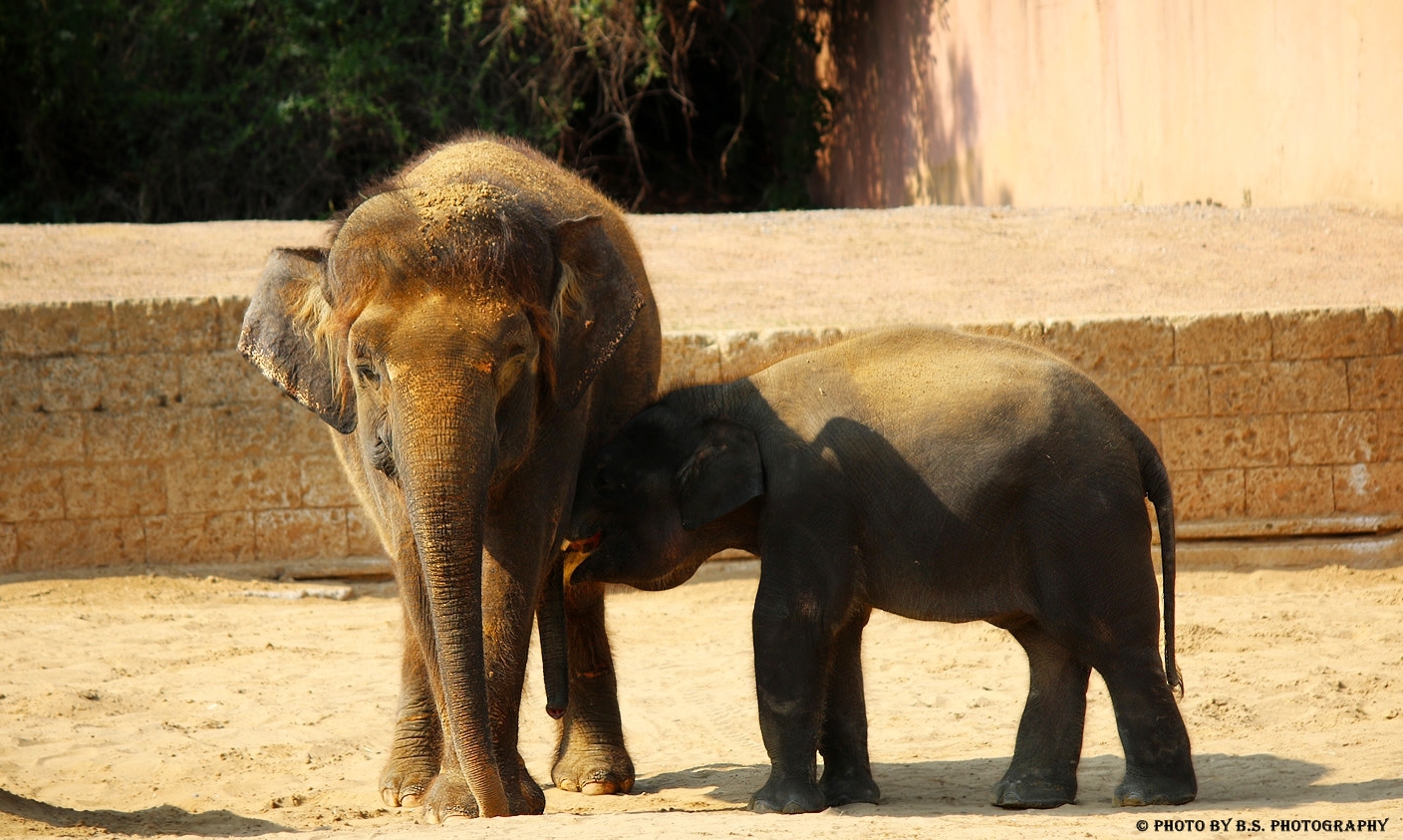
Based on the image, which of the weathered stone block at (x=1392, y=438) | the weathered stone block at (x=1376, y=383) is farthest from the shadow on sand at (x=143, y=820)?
the weathered stone block at (x=1392, y=438)

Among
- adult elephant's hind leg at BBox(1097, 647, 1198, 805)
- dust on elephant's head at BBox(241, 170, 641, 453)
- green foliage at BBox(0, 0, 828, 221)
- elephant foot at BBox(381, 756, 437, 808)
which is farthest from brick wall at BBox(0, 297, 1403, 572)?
green foliage at BBox(0, 0, 828, 221)

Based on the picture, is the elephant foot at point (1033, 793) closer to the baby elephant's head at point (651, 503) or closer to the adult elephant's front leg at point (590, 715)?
the baby elephant's head at point (651, 503)

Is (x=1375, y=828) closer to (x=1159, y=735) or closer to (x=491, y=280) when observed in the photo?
(x=1159, y=735)

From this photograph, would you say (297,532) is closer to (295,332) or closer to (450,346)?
(295,332)

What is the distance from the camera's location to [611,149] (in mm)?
20953

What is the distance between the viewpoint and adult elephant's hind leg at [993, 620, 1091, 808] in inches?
201

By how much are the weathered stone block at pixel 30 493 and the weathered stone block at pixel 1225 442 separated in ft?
22.7

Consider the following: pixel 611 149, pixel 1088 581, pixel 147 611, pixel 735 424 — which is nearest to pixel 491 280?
pixel 735 424

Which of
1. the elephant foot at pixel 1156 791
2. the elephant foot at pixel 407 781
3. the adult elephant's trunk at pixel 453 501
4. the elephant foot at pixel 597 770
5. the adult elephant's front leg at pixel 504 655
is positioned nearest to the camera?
the adult elephant's trunk at pixel 453 501

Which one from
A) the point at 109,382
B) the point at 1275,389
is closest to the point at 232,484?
the point at 109,382

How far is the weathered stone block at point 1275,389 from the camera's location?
974cm

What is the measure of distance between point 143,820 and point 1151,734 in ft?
11.3

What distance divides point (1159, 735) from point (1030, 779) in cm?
46

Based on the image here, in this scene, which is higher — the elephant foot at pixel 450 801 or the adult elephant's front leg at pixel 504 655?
the adult elephant's front leg at pixel 504 655
